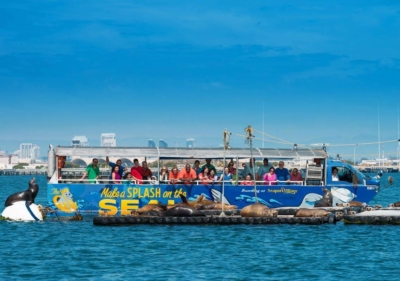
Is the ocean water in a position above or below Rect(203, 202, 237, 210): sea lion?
below

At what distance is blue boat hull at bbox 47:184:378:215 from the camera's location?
127 ft

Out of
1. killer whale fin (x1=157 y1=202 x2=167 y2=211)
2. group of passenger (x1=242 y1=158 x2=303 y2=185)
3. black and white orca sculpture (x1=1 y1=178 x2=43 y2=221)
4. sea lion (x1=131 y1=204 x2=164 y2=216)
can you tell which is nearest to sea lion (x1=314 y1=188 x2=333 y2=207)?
group of passenger (x1=242 y1=158 x2=303 y2=185)

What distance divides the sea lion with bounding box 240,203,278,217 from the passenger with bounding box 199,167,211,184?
11.3ft

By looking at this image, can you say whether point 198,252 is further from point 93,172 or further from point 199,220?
point 93,172

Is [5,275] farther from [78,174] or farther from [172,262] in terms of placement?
[78,174]

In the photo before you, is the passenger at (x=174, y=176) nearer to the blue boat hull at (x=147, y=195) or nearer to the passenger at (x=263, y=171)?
the blue boat hull at (x=147, y=195)

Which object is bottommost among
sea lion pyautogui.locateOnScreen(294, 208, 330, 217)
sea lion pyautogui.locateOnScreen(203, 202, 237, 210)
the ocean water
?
the ocean water

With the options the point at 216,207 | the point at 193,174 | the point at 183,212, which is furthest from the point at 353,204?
the point at 183,212

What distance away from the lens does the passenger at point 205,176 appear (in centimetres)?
3912

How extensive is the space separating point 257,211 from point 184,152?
5602 mm

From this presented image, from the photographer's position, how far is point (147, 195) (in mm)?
38938

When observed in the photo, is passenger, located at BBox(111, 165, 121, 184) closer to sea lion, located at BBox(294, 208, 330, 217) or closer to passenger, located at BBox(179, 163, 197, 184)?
passenger, located at BBox(179, 163, 197, 184)

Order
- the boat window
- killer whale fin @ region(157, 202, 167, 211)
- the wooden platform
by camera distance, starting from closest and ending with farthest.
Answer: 1. the wooden platform
2. killer whale fin @ region(157, 202, 167, 211)
3. the boat window

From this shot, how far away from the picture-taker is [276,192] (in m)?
39.6
